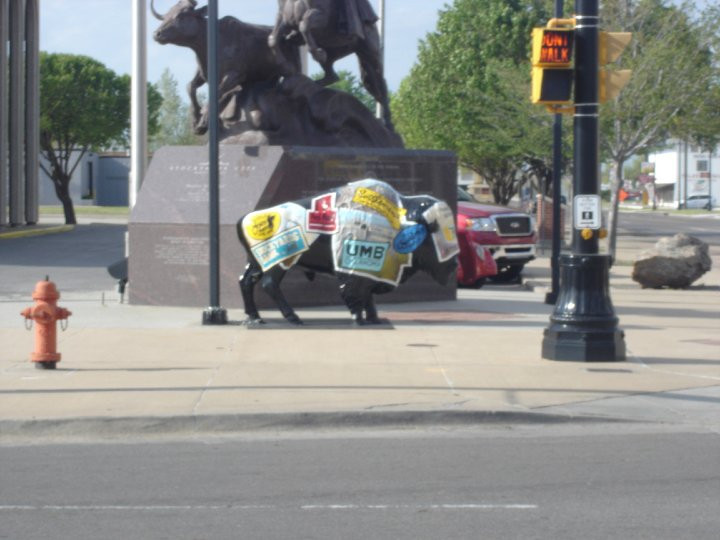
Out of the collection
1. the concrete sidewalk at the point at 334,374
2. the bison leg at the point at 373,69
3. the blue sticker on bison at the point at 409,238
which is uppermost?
the bison leg at the point at 373,69

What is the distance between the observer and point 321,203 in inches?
→ 571

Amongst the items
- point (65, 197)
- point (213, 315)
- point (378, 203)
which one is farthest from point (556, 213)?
point (65, 197)

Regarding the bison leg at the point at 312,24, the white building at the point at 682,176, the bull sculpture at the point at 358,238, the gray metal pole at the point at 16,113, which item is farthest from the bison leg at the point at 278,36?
the white building at the point at 682,176

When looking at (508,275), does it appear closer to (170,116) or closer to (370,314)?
(370,314)

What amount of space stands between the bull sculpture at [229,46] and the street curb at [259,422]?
8.54 metres

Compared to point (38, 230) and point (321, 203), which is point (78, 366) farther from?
point (38, 230)

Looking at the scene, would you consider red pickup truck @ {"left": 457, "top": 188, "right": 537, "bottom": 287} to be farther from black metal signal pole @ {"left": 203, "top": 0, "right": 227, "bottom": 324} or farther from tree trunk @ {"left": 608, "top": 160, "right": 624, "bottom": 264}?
black metal signal pole @ {"left": 203, "top": 0, "right": 227, "bottom": 324}

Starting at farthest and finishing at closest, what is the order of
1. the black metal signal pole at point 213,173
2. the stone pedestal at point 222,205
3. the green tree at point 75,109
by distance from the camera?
the green tree at point 75,109
the stone pedestal at point 222,205
the black metal signal pole at point 213,173

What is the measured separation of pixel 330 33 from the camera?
1714cm

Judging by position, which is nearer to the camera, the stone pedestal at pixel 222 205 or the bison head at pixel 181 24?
the stone pedestal at pixel 222 205

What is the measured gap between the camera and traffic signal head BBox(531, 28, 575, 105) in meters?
12.1

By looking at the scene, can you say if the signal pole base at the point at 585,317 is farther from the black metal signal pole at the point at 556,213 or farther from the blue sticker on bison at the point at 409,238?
the black metal signal pole at the point at 556,213

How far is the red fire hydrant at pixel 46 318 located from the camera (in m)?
11.1

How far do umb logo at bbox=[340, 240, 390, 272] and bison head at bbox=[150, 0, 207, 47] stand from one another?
489 centimetres
